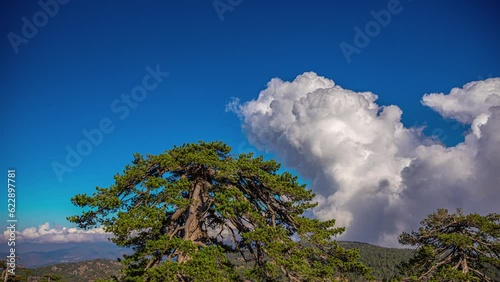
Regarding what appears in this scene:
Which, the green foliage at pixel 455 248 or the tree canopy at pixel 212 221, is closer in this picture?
the tree canopy at pixel 212 221

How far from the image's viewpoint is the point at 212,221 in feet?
75.5

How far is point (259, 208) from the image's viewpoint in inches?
875

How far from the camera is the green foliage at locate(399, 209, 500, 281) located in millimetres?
30594

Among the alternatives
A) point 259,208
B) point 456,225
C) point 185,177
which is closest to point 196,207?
point 185,177

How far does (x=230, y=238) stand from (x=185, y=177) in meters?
5.08

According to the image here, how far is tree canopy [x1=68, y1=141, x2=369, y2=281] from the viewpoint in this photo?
18250mm

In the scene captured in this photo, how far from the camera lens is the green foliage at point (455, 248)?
100ft

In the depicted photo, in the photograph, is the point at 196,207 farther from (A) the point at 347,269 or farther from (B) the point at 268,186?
(A) the point at 347,269

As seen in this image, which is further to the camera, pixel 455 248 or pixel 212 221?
pixel 455 248

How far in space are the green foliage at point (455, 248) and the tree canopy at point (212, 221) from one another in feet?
47.9

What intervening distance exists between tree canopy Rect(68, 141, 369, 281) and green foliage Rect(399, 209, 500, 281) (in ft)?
47.9

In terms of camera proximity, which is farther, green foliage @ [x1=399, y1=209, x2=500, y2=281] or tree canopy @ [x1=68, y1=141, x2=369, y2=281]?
green foliage @ [x1=399, y1=209, x2=500, y2=281]

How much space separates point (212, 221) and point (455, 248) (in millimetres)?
24609

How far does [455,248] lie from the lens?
32312mm
